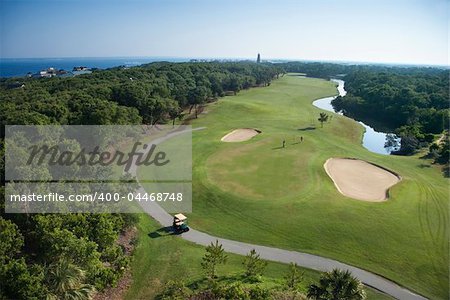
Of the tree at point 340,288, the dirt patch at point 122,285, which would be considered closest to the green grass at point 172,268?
the dirt patch at point 122,285

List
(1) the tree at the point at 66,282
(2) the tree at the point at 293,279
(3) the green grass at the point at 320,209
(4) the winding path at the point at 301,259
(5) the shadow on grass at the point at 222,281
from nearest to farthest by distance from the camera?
(1) the tree at the point at 66,282 < (2) the tree at the point at 293,279 < (5) the shadow on grass at the point at 222,281 < (4) the winding path at the point at 301,259 < (3) the green grass at the point at 320,209

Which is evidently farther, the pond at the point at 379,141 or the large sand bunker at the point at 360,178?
the pond at the point at 379,141

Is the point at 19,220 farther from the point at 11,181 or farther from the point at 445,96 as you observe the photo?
the point at 445,96

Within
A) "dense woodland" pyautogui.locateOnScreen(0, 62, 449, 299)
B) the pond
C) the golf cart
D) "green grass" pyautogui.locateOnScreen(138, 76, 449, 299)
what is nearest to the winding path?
the golf cart

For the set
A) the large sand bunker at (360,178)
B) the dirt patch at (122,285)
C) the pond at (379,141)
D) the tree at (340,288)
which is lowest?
the dirt patch at (122,285)

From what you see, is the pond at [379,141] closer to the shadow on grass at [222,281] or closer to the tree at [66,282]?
the shadow on grass at [222,281]

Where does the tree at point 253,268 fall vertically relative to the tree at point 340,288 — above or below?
below

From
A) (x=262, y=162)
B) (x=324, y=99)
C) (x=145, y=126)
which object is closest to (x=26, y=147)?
(x=262, y=162)

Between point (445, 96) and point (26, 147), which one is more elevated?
point (445, 96)
